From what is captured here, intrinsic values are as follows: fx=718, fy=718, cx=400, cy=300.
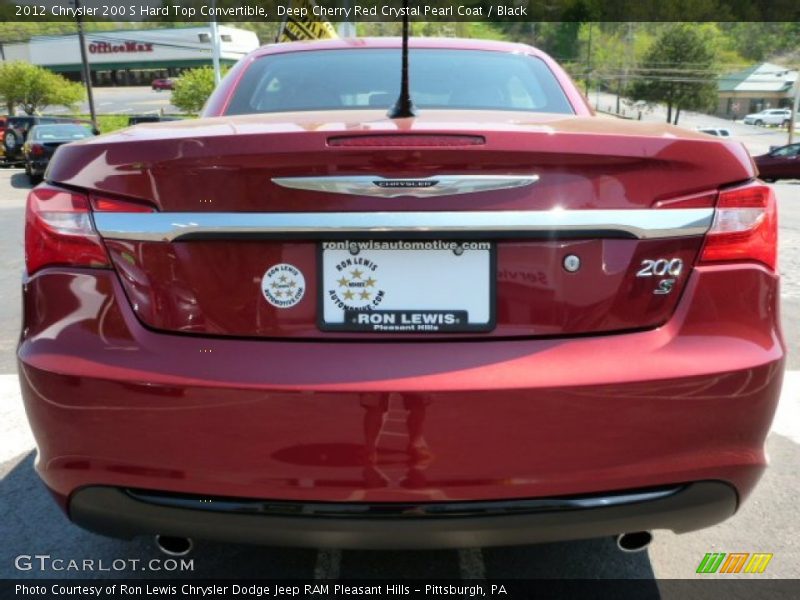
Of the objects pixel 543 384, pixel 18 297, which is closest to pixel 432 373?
pixel 543 384

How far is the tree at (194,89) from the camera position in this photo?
4853 cm

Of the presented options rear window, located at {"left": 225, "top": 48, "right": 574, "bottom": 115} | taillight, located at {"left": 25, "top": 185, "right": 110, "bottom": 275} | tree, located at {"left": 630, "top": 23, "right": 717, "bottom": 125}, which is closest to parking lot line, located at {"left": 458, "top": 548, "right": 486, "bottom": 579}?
taillight, located at {"left": 25, "top": 185, "right": 110, "bottom": 275}

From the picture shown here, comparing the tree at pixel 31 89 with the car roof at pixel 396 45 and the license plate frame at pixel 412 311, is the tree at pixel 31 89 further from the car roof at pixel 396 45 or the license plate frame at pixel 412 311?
the license plate frame at pixel 412 311

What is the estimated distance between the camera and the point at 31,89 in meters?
48.8

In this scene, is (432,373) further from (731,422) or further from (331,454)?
(731,422)

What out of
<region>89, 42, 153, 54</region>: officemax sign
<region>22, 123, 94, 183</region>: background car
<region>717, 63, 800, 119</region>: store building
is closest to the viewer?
<region>22, 123, 94, 183</region>: background car

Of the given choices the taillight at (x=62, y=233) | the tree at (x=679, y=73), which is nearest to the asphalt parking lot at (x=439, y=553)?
the taillight at (x=62, y=233)

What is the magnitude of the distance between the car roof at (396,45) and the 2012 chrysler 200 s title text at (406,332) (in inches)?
68.6

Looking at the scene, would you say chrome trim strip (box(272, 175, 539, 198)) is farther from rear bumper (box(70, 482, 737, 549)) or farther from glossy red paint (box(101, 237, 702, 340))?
rear bumper (box(70, 482, 737, 549))

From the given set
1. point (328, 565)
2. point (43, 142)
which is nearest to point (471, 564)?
point (328, 565)

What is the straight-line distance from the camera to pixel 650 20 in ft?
274

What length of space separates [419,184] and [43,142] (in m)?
18.7

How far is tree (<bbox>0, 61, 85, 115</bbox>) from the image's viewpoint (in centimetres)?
4825

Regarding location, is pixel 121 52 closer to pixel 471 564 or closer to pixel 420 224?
pixel 471 564
